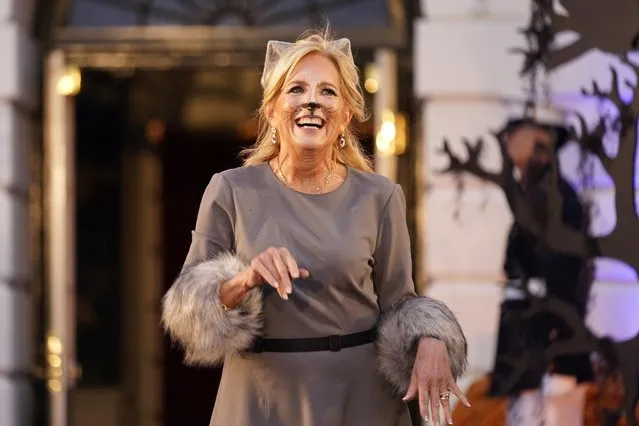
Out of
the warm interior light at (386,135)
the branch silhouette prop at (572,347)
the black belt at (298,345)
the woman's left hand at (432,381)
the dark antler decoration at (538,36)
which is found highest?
the dark antler decoration at (538,36)

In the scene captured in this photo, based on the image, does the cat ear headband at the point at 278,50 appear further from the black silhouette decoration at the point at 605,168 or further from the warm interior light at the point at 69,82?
the warm interior light at the point at 69,82

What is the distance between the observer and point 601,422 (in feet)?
17.5

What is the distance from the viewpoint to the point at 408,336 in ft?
9.34

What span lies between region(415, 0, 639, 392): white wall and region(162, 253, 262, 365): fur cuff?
271cm

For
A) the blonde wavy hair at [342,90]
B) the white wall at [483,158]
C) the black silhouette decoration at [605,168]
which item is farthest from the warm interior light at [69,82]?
the blonde wavy hair at [342,90]

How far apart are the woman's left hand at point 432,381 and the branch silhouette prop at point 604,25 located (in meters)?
2.93

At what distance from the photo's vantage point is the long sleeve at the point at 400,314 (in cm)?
286

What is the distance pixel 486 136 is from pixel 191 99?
153 inches

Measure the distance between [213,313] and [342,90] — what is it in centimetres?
64

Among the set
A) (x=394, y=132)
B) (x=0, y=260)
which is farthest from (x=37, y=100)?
(x=394, y=132)

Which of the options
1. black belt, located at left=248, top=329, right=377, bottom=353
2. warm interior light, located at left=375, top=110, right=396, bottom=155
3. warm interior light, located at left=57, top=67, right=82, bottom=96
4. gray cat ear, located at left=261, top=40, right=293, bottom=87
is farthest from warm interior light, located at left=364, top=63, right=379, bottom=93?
black belt, located at left=248, top=329, right=377, bottom=353

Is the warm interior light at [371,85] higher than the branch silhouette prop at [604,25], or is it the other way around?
the branch silhouette prop at [604,25]

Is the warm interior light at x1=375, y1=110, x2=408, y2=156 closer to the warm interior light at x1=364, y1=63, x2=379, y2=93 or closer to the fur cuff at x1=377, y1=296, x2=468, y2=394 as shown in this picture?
the warm interior light at x1=364, y1=63, x2=379, y2=93

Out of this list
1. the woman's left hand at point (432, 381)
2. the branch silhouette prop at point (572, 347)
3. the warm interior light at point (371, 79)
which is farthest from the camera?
the warm interior light at point (371, 79)
